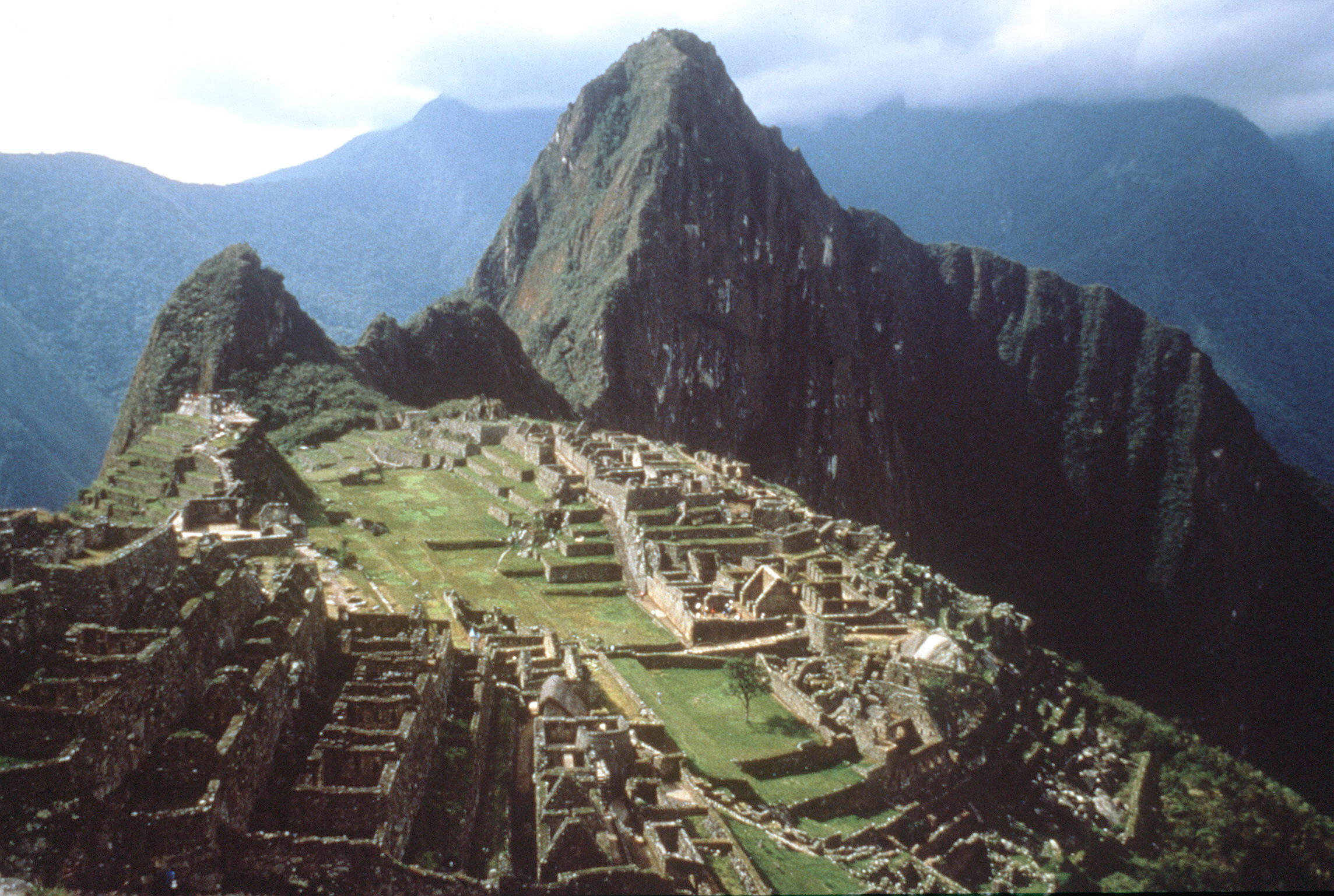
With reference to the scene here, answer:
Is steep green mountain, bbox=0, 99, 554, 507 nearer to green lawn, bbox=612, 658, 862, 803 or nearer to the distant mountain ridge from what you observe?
the distant mountain ridge

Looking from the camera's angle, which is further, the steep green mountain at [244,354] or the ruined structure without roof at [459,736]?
the steep green mountain at [244,354]

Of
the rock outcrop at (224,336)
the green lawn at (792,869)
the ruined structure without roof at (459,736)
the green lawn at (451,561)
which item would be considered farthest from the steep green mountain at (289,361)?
the green lawn at (792,869)

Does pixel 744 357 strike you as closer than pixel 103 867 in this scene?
No

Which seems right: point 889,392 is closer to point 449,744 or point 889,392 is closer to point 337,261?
point 337,261

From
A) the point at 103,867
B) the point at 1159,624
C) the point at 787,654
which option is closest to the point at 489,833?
the point at 103,867

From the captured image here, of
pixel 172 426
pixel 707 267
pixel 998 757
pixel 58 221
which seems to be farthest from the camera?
pixel 707 267

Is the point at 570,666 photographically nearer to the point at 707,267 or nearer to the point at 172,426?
the point at 172,426

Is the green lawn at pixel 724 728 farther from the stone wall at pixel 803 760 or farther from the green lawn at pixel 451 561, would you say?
the green lawn at pixel 451 561
